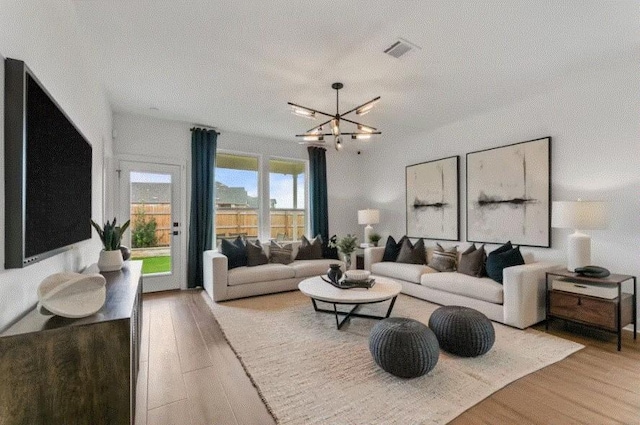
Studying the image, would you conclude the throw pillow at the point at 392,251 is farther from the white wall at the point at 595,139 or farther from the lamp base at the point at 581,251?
the lamp base at the point at 581,251

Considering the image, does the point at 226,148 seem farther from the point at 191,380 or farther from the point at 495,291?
the point at 495,291

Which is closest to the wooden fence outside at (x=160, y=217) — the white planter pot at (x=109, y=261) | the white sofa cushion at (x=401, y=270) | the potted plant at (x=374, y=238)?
the white planter pot at (x=109, y=261)

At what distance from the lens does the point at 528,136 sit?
3.82 meters

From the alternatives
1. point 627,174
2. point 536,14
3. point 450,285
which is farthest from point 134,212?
point 627,174

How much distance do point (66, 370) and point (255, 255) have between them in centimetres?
340

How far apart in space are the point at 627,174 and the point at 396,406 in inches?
132

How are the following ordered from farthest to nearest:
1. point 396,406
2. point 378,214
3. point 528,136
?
1. point 378,214
2. point 528,136
3. point 396,406

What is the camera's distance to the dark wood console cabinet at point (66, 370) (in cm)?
109

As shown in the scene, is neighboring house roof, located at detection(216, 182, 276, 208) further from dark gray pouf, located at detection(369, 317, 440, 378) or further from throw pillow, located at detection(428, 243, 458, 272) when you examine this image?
dark gray pouf, located at detection(369, 317, 440, 378)

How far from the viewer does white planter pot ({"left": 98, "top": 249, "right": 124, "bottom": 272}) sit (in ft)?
8.05

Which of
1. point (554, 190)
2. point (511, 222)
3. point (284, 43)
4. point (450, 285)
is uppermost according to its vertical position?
point (284, 43)

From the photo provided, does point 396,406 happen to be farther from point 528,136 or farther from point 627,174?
point 528,136

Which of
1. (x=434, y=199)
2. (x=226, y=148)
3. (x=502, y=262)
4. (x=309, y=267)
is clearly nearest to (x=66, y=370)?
(x=309, y=267)

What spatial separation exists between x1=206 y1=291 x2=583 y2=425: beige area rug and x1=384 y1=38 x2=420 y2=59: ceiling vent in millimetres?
2673
